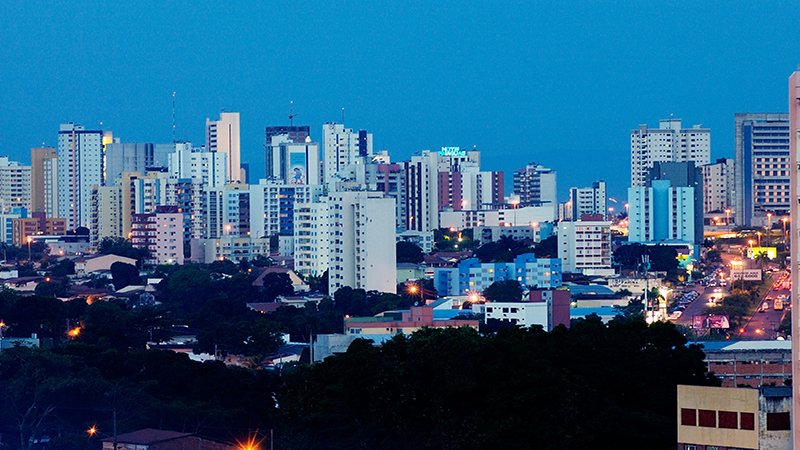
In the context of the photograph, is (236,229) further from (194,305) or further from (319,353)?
(319,353)

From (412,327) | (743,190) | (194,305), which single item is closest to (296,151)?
(743,190)

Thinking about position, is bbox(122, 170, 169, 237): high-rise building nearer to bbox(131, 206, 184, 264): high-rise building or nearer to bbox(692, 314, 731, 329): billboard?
bbox(131, 206, 184, 264): high-rise building

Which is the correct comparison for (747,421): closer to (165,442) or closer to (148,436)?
(165,442)

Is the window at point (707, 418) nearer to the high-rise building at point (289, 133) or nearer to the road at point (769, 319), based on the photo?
the road at point (769, 319)

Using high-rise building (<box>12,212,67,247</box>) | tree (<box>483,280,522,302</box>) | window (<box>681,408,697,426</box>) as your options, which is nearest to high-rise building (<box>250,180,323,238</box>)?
high-rise building (<box>12,212,67,247</box>)

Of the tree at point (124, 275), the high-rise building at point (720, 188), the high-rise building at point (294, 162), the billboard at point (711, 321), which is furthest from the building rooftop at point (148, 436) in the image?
the high-rise building at point (720, 188)

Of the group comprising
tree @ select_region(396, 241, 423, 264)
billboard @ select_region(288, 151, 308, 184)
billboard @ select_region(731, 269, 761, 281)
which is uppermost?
billboard @ select_region(288, 151, 308, 184)

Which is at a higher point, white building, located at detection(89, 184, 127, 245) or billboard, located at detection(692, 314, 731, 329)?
white building, located at detection(89, 184, 127, 245)
